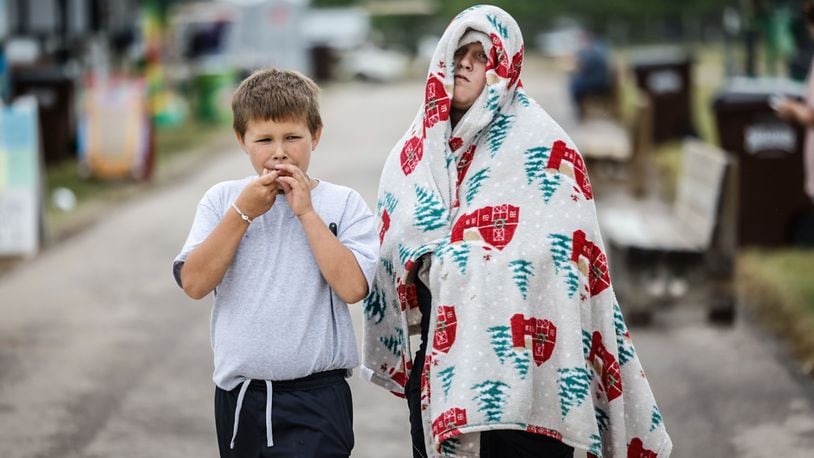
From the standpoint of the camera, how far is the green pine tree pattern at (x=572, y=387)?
3.60 meters

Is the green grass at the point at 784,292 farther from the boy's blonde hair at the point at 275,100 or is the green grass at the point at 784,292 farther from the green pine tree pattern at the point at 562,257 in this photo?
the boy's blonde hair at the point at 275,100

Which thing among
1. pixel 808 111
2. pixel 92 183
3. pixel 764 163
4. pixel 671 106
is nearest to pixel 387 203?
pixel 808 111

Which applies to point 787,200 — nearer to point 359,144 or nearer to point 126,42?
point 359,144

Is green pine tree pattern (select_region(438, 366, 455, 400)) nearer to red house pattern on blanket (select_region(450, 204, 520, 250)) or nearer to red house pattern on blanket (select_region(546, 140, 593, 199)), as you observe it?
red house pattern on blanket (select_region(450, 204, 520, 250))

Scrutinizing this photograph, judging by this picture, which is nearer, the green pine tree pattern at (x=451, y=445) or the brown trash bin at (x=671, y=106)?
the green pine tree pattern at (x=451, y=445)

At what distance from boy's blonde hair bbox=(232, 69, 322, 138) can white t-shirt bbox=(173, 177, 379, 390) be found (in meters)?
0.19

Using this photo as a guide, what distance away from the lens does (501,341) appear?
3551 millimetres

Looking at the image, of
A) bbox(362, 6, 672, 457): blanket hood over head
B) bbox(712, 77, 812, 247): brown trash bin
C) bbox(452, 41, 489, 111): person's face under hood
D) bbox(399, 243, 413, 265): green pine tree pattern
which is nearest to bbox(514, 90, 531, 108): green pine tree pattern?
bbox(362, 6, 672, 457): blanket hood over head

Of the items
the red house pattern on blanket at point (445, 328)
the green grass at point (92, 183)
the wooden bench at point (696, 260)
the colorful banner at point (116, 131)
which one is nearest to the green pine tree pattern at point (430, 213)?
the red house pattern on blanket at point (445, 328)

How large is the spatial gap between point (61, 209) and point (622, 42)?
175 feet

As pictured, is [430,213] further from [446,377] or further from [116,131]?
[116,131]

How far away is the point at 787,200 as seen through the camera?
32.2 ft

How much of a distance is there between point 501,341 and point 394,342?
19.2 inches

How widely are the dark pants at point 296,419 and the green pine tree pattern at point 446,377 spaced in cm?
28
